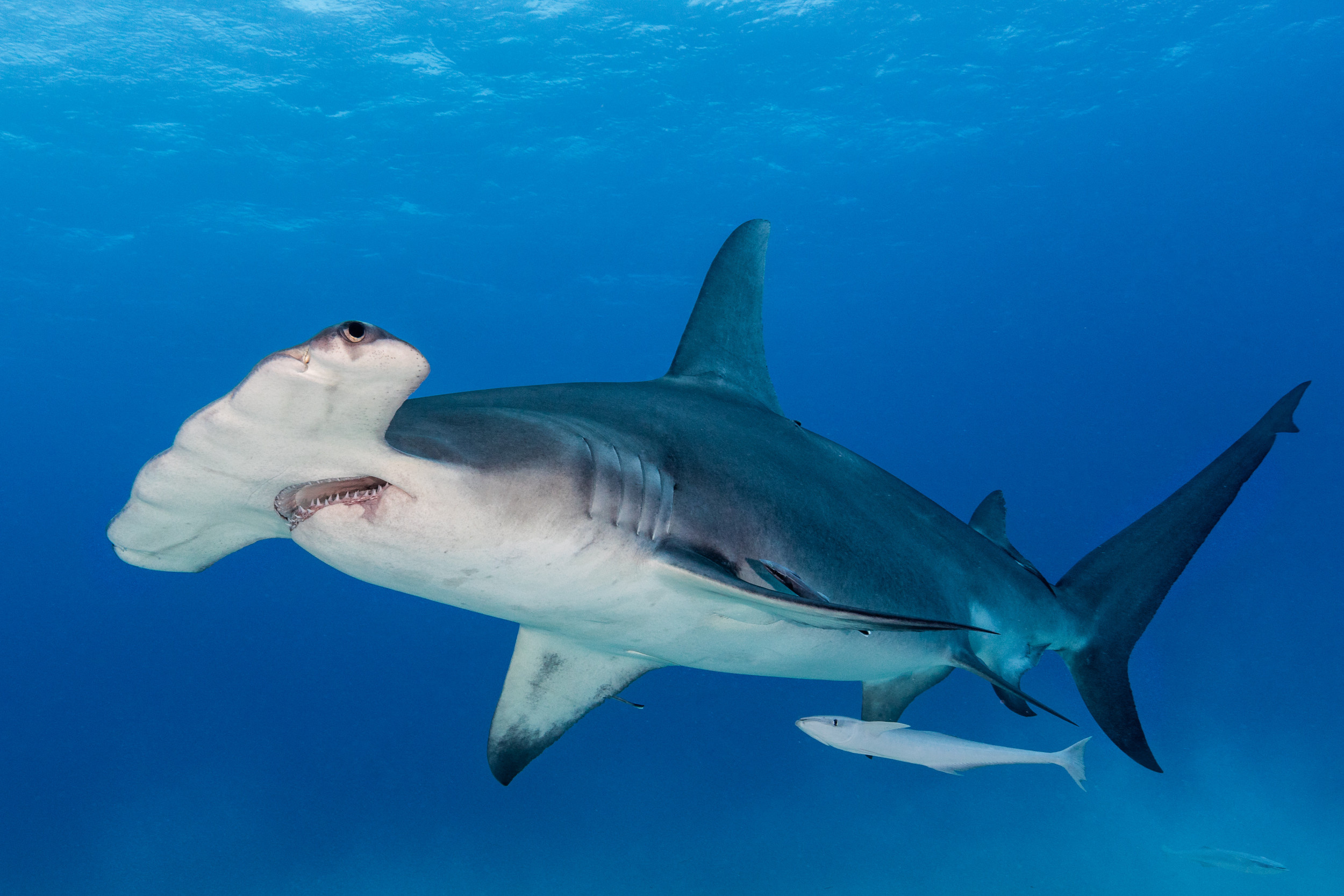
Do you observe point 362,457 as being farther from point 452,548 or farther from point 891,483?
point 891,483

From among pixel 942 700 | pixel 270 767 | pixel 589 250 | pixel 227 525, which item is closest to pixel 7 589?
pixel 270 767

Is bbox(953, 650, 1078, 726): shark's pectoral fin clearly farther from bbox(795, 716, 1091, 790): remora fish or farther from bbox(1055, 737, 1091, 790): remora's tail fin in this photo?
bbox(1055, 737, 1091, 790): remora's tail fin

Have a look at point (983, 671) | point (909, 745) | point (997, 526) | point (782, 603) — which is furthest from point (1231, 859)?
point (782, 603)

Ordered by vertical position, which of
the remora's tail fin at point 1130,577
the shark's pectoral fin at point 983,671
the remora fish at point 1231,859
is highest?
the remora's tail fin at point 1130,577

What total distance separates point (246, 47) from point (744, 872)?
81.7 feet

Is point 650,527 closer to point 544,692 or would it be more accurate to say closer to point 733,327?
point 544,692

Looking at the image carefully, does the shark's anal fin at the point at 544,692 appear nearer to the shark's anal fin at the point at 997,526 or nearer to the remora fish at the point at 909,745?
the remora fish at the point at 909,745

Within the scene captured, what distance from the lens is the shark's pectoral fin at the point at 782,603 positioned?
1.82 m

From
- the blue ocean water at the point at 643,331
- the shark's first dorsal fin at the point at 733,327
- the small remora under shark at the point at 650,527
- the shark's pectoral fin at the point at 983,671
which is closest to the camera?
the small remora under shark at the point at 650,527

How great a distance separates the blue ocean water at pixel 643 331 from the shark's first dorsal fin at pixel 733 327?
59.4 ft

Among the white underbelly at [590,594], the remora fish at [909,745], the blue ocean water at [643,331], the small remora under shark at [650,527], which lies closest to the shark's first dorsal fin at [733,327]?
the small remora under shark at [650,527]

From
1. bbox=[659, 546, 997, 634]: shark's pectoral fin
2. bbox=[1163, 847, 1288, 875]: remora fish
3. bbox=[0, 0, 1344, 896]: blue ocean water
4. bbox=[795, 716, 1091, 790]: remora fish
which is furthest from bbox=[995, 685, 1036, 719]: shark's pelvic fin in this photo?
bbox=[0, 0, 1344, 896]: blue ocean water

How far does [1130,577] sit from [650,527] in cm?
291

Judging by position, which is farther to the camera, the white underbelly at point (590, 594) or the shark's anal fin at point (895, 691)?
the shark's anal fin at point (895, 691)
